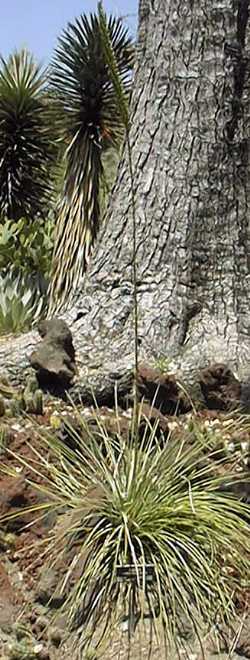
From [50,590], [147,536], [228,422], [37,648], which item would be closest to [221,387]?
[228,422]

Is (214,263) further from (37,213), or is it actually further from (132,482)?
(37,213)

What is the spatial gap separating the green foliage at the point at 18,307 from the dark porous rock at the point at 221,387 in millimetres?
2446

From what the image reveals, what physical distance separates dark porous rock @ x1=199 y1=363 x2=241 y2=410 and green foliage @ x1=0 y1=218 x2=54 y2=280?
340cm

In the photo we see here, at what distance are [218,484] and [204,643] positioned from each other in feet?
3.15

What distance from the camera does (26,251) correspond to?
10242 millimetres

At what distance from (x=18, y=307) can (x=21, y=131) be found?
595 cm

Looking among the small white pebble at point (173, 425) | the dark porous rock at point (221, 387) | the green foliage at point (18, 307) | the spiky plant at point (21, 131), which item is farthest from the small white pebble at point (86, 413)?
the spiky plant at point (21, 131)

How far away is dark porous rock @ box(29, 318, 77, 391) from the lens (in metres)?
6.69

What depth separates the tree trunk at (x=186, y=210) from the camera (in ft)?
23.1

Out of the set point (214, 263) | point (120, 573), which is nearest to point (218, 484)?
point (120, 573)

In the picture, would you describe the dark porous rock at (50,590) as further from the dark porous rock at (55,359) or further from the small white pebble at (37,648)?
the dark porous rock at (55,359)

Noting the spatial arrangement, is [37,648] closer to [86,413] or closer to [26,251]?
[86,413]

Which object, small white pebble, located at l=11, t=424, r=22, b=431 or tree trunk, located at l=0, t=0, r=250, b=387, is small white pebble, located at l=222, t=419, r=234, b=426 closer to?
tree trunk, located at l=0, t=0, r=250, b=387

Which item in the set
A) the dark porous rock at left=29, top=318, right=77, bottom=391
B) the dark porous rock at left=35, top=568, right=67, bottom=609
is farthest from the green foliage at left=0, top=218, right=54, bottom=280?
the dark porous rock at left=35, top=568, right=67, bottom=609
